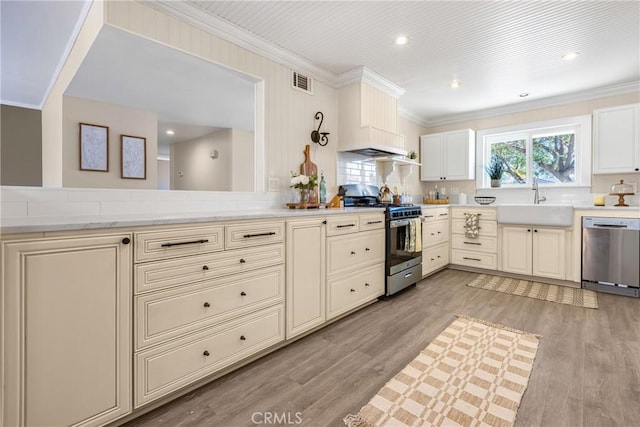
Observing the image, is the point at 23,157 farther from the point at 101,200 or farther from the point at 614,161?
the point at 614,161

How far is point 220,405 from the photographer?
1.55 metres

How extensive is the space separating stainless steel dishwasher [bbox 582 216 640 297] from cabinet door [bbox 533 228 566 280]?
8.0 inches

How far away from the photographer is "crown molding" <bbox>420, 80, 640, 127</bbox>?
3.76 metres

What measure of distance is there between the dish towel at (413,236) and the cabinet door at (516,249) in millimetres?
1434

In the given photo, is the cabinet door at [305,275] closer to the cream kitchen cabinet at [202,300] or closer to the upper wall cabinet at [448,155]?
the cream kitchen cabinet at [202,300]

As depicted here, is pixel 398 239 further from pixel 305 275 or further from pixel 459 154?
pixel 459 154

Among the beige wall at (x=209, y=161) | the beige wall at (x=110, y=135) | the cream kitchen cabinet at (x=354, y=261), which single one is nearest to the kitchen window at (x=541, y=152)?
the cream kitchen cabinet at (x=354, y=261)


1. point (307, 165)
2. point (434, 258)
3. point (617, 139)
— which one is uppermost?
point (617, 139)

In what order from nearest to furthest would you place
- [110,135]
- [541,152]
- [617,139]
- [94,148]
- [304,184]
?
[304,184], [94,148], [110,135], [617,139], [541,152]

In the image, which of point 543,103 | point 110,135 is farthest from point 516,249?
point 110,135

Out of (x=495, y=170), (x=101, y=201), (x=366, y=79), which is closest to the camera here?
A: (x=101, y=201)

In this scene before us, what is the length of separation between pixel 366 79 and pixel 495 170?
2.74 metres

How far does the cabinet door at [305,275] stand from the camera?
2160 millimetres

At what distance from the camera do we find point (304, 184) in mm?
2830
